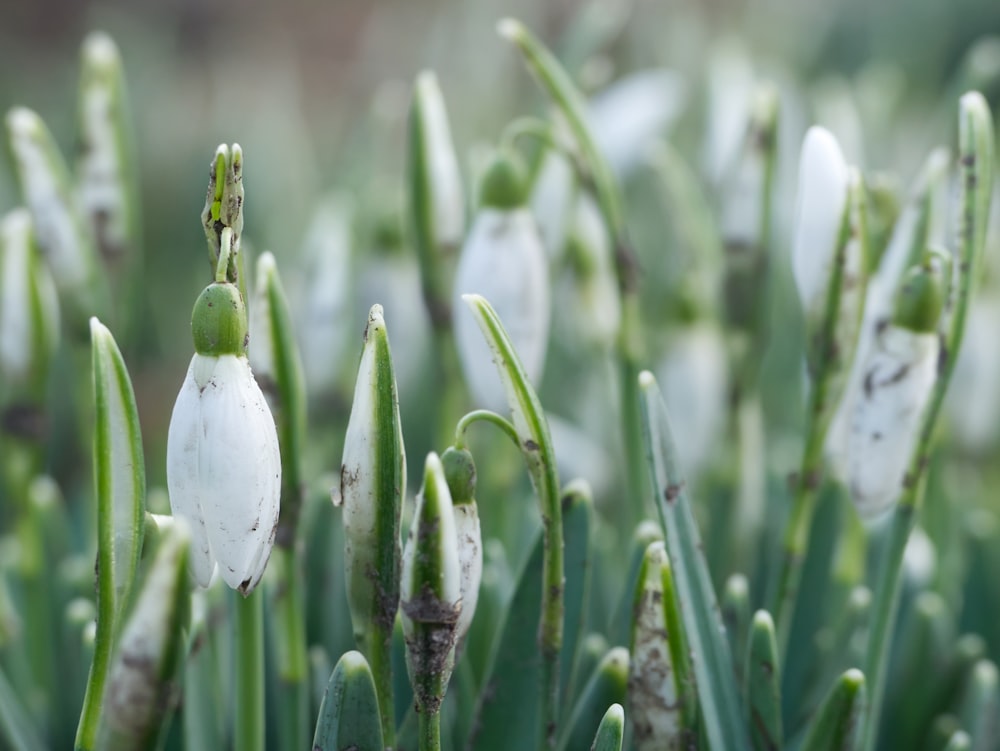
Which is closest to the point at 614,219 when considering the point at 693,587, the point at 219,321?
the point at 693,587

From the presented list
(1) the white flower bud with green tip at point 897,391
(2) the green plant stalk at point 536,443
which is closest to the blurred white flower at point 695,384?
(1) the white flower bud with green tip at point 897,391

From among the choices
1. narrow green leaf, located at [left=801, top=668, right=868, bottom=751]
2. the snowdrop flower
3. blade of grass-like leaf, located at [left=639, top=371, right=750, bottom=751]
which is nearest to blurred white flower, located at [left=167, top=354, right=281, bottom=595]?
the snowdrop flower

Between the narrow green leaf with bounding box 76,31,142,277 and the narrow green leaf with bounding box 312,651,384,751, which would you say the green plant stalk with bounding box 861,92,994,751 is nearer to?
the narrow green leaf with bounding box 312,651,384,751

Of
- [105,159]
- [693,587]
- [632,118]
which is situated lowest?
[693,587]

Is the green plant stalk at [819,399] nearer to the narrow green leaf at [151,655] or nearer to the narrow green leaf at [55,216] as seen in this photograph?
the narrow green leaf at [151,655]

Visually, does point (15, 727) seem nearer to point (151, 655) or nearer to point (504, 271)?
point (151, 655)

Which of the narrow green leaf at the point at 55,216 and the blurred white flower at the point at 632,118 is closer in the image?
the narrow green leaf at the point at 55,216
